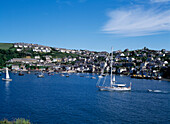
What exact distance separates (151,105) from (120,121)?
53.7 feet

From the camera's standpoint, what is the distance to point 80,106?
43.2 meters

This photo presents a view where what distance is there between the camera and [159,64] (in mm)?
186500

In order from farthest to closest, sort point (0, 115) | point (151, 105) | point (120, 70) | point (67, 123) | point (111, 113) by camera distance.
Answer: point (120, 70), point (151, 105), point (111, 113), point (0, 115), point (67, 123)

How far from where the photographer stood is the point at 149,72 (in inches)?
6358

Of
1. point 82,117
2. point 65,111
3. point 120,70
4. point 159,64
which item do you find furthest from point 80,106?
point 159,64

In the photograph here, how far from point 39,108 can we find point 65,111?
570cm

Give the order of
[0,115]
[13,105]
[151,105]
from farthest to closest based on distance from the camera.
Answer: [151,105]
[13,105]
[0,115]

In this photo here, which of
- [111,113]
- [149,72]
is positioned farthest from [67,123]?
[149,72]

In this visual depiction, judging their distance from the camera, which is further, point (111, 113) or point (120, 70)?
point (120, 70)

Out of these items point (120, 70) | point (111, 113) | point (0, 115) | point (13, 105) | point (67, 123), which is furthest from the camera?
point (120, 70)

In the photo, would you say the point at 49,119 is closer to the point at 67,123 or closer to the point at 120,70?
the point at 67,123

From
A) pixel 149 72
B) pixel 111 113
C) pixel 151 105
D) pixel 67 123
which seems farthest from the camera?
pixel 149 72

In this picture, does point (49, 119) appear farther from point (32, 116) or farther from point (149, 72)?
point (149, 72)

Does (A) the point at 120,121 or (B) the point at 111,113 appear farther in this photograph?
(B) the point at 111,113
